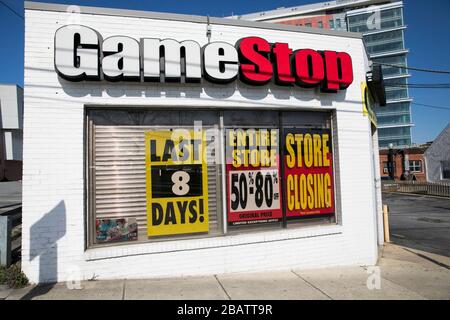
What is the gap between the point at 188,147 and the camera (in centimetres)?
679

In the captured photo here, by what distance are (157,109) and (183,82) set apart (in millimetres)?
716

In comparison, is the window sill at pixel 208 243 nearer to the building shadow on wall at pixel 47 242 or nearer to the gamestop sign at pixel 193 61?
the building shadow on wall at pixel 47 242

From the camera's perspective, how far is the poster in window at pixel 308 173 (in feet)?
24.5

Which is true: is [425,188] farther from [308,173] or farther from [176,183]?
[176,183]

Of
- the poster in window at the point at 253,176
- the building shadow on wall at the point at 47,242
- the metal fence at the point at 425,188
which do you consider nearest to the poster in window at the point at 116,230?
the building shadow on wall at the point at 47,242

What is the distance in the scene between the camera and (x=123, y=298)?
17.3ft

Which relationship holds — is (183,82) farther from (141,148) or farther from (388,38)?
(388,38)

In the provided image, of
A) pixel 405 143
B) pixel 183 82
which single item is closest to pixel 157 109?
pixel 183 82

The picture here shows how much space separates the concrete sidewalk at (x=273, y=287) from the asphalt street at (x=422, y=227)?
12.4ft

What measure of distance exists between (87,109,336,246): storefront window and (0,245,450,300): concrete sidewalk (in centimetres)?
89

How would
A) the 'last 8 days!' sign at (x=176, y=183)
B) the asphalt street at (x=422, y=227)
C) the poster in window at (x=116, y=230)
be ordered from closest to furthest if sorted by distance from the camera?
1. the poster in window at (x=116, y=230)
2. the 'last 8 days!' sign at (x=176, y=183)
3. the asphalt street at (x=422, y=227)

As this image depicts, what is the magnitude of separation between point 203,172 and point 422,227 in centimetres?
1134

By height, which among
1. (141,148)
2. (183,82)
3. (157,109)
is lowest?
(141,148)
